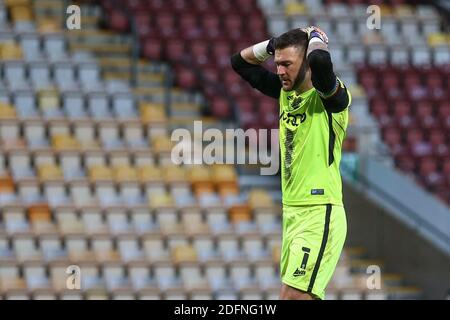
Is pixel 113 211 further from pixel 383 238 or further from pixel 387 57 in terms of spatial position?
pixel 387 57

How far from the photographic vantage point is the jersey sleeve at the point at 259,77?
24.3 feet

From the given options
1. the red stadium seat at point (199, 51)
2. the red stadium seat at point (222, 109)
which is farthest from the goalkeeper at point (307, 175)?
the red stadium seat at point (199, 51)

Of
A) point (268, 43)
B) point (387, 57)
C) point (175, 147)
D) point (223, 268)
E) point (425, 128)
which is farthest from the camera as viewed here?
point (387, 57)

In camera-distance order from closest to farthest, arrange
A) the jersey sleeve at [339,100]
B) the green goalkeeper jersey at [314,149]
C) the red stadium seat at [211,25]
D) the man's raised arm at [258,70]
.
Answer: the jersey sleeve at [339,100] → the green goalkeeper jersey at [314,149] → the man's raised arm at [258,70] → the red stadium seat at [211,25]

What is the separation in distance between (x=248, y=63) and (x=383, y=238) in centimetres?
685

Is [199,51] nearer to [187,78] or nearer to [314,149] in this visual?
[187,78]

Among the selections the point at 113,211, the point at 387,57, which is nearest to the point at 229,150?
the point at 113,211

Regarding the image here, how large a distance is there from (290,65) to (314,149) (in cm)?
45

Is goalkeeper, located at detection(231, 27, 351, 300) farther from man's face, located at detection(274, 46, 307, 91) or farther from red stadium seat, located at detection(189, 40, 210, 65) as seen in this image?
red stadium seat, located at detection(189, 40, 210, 65)

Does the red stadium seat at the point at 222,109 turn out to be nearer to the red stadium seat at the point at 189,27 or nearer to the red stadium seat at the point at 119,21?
the red stadium seat at the point at 189,27

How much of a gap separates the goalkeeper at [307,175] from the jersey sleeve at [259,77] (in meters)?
0.33

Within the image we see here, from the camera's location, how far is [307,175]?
6.99 metres

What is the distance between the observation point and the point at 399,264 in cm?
1394

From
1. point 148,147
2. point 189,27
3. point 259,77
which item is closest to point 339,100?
point 259,77
